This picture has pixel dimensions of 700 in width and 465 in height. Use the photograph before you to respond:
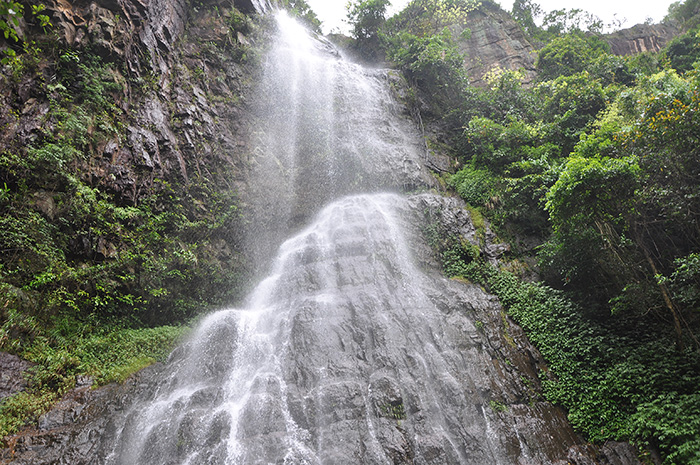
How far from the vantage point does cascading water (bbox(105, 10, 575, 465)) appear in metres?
5.71

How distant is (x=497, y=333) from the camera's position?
812cm

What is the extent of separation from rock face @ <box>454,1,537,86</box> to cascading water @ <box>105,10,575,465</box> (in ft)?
50.0

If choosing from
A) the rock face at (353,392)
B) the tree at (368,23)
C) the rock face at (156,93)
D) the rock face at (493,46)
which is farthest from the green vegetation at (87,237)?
the rock face at (493,46)

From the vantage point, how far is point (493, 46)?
22500 millimetres

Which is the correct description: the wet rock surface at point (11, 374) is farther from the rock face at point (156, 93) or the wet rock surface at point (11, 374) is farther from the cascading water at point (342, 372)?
the rock face at point (156, 93)

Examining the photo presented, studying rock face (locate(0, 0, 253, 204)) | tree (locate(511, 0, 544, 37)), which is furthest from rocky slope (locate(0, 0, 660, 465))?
tree (locate(511, 0, 544, 37))

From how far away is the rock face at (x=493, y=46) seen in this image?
70.2 ft

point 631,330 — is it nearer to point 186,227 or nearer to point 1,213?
point 186,227

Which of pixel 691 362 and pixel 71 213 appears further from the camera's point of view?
pixel 71 213

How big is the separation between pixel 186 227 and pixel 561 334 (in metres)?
10.0

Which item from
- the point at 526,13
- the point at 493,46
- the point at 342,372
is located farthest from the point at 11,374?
the point at 526,13

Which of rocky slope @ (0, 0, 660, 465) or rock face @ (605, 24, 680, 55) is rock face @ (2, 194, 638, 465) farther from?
rock face @ (605, 24, 680, 55)

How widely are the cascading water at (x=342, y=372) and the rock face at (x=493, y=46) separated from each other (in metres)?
15.2

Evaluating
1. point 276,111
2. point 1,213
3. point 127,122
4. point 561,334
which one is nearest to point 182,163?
point 127,122
